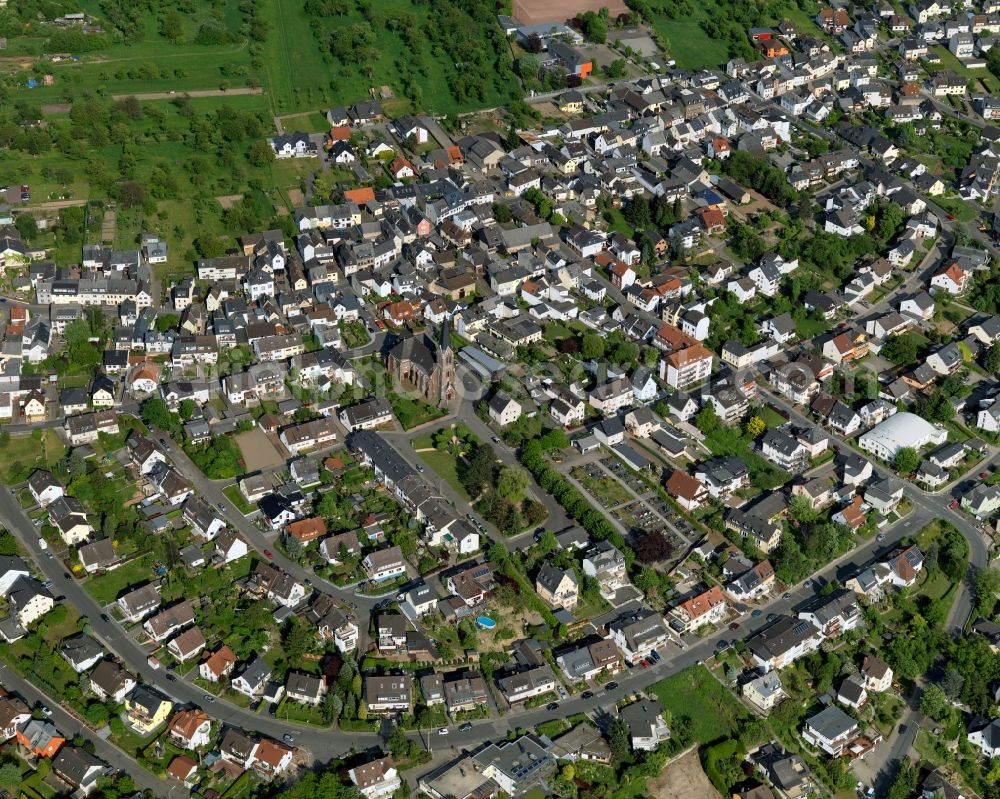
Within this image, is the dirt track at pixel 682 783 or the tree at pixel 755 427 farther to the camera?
the tree at pixel 755 427

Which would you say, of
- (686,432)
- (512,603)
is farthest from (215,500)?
(686,432)

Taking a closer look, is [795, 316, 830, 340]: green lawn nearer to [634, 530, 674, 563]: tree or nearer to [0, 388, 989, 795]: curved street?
[0, 388, 989, 795]: curved street

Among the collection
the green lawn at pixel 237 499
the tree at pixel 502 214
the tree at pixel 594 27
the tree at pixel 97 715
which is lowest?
the tree at pixel 97 715

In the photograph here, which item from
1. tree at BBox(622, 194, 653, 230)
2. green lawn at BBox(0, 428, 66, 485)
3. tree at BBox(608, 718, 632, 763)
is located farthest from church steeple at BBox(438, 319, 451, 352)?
tree at BBox(622, 194, 653, 230)

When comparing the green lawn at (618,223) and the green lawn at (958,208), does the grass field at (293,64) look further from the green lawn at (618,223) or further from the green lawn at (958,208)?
the green lawn at (958,208)

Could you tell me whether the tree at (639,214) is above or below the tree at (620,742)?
→ above

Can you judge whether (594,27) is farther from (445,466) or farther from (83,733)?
(83,733)

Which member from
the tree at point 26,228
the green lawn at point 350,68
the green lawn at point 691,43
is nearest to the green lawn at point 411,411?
the tree at point 26,228
